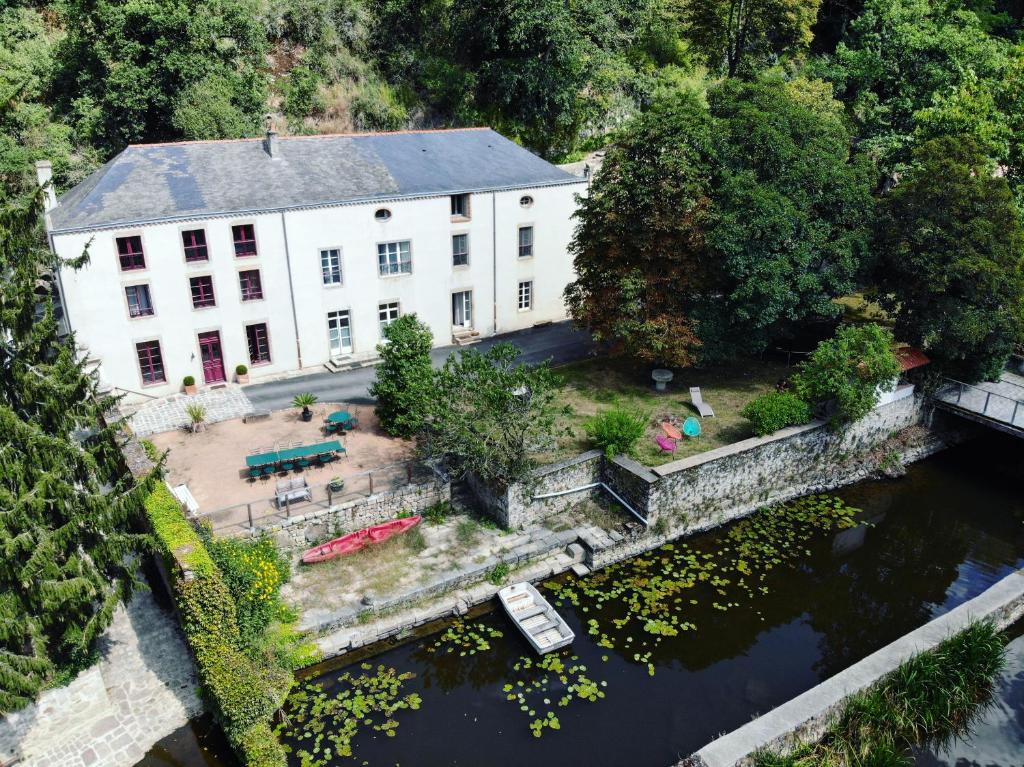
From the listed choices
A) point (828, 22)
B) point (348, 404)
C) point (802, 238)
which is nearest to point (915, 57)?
point (802, 238)

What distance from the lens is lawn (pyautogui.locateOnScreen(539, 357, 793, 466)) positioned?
27750 mm

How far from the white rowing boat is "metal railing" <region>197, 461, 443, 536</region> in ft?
16.3

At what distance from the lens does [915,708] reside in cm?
1842

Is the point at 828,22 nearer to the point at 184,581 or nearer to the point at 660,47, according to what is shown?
the point at 660,47

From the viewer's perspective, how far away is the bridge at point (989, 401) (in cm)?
2912

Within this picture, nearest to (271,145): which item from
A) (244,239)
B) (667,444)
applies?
(244,239)

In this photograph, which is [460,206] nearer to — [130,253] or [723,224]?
[723,224]

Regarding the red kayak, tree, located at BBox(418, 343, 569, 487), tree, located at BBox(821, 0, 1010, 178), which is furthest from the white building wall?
tree, located at BBox(821, 0, 1010, 178)

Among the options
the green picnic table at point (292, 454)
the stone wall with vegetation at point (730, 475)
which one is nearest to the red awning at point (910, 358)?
the stone wall with vegetation at point (730, 475)

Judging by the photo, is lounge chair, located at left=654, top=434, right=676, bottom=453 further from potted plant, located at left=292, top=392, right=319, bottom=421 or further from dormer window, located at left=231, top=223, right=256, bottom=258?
dormer window, located at left=231, top=223, right=256, bottom=258

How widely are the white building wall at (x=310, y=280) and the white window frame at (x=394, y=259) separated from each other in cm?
23

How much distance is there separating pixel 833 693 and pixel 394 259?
2452 centimetres

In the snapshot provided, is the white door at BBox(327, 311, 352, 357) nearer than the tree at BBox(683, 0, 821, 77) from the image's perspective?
Yes

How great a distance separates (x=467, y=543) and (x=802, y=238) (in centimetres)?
1651
